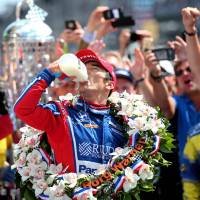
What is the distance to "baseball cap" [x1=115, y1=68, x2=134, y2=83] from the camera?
7.05 m

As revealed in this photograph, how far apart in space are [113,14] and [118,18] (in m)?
0.08

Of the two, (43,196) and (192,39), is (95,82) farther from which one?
(192,39)

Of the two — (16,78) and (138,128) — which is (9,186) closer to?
(16,78)

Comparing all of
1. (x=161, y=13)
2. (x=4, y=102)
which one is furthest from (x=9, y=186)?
(x=161, y=13)

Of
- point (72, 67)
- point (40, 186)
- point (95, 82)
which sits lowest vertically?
point (40, 186)

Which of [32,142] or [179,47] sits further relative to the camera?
[179,47]

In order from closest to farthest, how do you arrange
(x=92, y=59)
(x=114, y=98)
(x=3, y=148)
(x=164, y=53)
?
1. (x=92, y=59)
2. (x=114, y=98)
3. (x=3, y=148)
4. (x=164, y=53)

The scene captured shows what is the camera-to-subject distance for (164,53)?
22.5 ft

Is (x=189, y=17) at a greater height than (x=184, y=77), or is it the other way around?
(x=189, y=17)

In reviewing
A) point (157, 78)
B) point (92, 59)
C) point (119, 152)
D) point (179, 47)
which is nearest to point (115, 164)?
point (119, 152)

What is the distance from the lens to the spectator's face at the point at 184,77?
7.10 metres

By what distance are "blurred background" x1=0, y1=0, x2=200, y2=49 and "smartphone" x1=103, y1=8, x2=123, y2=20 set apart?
48.8 ft

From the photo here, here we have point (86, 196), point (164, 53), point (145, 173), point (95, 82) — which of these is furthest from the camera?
point (164, 53)

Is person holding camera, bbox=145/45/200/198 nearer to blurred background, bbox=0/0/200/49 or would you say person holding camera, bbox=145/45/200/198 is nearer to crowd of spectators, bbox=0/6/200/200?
crowd of spectators, bbox=0/6/200/200
